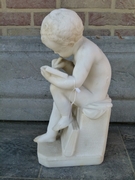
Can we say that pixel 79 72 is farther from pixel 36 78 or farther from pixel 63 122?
pixel 36 78

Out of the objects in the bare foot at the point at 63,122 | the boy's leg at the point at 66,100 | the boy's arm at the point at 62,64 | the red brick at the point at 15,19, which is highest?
the red brick at the point at 15,19

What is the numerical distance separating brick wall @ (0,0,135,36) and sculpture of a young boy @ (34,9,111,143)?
0.60 metres

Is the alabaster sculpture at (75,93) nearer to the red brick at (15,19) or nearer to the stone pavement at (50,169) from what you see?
the stone pavement at (50,169)

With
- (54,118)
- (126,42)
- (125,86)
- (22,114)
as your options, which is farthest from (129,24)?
(22,114)

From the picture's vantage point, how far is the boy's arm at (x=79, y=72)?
51.9 inches

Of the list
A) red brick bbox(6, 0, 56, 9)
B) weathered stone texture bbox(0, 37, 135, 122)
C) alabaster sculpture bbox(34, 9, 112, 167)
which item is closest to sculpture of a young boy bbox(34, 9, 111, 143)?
alabaster sculpture bbox(34, 9, 112, 167)

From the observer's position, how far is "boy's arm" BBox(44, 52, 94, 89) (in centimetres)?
132

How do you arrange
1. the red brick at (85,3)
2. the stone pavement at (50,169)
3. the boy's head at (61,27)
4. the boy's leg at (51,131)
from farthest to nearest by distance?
the red brick at (85,3) → the boy's leg at (51,131) → the stone pavement at (50,169) → the boy's head at (61,27)

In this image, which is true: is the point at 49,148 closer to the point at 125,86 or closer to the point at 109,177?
the point at 109,177

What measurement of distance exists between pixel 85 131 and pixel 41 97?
0.71 meters

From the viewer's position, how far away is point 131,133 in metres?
1.95

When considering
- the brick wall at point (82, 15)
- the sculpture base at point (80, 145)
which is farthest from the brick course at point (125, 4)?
the sculpture base at point (80, 145)

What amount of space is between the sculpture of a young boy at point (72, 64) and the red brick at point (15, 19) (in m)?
0.65

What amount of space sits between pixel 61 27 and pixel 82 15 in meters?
0.76
